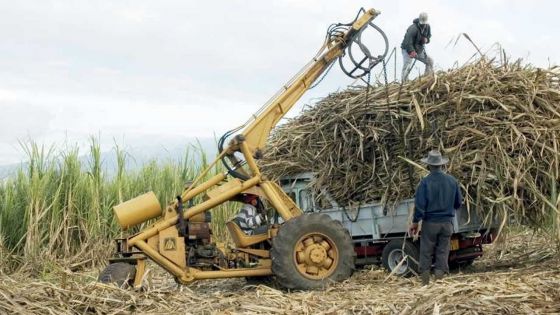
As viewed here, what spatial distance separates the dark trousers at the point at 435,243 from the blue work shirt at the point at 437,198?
0.08m

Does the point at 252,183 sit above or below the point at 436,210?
above

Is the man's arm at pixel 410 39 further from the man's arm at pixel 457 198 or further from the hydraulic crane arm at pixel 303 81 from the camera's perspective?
the man's arm at pixel 457 198

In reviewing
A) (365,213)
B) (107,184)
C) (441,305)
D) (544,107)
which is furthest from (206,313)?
(107,184)

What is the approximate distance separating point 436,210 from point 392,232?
3.41ft

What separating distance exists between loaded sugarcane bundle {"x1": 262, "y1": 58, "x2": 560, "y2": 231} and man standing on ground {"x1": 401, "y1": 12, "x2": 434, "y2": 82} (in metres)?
1.55

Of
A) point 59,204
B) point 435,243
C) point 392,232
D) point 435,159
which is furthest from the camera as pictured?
point 59,204

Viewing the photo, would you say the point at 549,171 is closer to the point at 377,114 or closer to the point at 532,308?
the point at 377,114

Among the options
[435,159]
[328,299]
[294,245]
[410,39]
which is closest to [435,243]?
[435,159]

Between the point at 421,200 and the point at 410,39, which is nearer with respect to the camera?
the point at 421,200

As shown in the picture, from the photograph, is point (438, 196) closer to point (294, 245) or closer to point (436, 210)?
point (436, 210)

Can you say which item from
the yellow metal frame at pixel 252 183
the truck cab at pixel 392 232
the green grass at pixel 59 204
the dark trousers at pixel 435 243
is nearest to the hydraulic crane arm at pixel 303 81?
the yellow metal frame at pixel 252 183

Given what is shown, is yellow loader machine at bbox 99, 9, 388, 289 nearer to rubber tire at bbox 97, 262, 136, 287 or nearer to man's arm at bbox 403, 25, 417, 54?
rubber tire at bbox 97, 262, 136, 287

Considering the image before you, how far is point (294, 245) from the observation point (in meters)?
7.65

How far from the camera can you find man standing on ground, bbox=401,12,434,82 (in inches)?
418
